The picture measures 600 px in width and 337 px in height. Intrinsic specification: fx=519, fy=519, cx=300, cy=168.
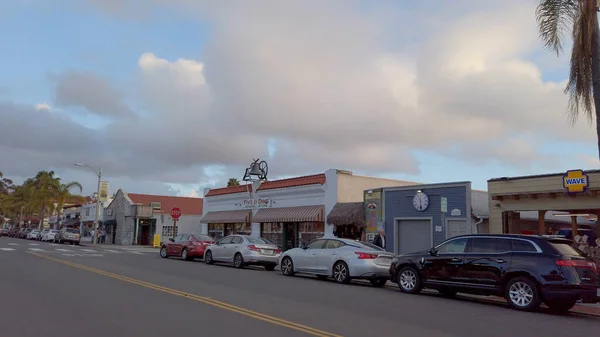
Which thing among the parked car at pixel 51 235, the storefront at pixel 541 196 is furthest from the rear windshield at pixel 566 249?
the parked car at pixel 51 235

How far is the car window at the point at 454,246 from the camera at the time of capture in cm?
1343

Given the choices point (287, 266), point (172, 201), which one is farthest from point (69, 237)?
point (287, 266)

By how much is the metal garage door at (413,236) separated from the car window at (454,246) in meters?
8.96

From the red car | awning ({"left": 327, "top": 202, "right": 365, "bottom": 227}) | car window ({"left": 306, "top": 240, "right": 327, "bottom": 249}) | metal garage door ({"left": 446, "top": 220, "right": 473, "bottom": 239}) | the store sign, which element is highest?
the store sign

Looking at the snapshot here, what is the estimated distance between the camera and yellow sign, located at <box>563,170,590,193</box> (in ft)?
57.7

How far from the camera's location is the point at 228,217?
35.5 m

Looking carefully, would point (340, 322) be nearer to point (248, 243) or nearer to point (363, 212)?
point (248, 243)

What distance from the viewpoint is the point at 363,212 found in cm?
2559

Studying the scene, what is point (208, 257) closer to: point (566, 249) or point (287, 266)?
point (287, 266)

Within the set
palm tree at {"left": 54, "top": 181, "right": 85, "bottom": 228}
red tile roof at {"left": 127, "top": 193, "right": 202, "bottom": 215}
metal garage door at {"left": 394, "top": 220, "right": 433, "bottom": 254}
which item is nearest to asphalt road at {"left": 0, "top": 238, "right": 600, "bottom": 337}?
metal garage door at {"left": 394, "top": 220, "right": 433, "bottom": 254}

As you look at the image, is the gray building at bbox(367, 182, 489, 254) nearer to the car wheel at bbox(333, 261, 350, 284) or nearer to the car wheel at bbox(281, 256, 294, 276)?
the car wheel at bbox(333, 261, 350, 284)

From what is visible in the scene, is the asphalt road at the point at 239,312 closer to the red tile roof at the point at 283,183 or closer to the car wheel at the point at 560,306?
the car wheel at the point at 560,306

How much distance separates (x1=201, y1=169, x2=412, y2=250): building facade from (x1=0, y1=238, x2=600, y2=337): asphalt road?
12755 mm

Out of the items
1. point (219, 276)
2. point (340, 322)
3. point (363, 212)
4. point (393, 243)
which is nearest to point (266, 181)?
point (363, 212)
